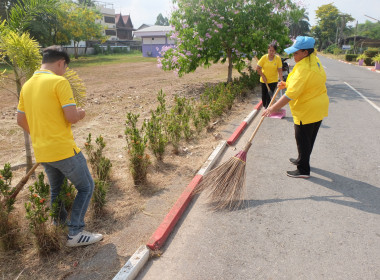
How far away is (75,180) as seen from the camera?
2.71 m

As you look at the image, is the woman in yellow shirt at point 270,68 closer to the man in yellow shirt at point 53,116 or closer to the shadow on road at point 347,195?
the shadow on road at point 347,195

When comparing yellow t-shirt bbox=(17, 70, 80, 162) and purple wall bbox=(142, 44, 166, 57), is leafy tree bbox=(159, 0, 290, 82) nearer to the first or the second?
yellow t-shirt bbox=(17, 70, 80, 162)

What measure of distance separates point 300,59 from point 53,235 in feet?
11.8

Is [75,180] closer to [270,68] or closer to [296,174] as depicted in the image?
[296,174]

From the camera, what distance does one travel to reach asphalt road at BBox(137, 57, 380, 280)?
2.66 m

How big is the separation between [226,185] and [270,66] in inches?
169

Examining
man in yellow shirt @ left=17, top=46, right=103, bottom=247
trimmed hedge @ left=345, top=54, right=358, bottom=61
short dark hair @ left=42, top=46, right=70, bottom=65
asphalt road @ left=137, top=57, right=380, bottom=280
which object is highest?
trimmed hedge @ left=345, top=54, right=358, bottom=61

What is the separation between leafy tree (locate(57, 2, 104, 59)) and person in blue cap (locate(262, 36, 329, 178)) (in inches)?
1259

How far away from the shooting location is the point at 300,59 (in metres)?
3.90

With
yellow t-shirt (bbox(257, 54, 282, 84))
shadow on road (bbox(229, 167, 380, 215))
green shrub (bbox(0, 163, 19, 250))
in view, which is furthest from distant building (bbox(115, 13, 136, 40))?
green shrub (bbox(0, 163, 19, 250))

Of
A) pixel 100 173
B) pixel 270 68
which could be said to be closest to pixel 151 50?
pixel 270 68

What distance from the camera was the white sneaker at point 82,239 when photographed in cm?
281

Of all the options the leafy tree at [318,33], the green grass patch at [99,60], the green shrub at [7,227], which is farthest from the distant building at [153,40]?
the leafy tree at [318,33]

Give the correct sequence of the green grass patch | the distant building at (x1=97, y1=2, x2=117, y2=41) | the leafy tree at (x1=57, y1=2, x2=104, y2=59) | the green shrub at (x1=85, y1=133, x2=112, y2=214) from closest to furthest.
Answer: the green shrub at (x1=85, y1=133, x2=112, y2=214), the green grass patch, the leafy tree at (x1=57, y1=2, x2=104, y2=59), the distant building at (x1=97, y1=2, x2=117, y2=41)
